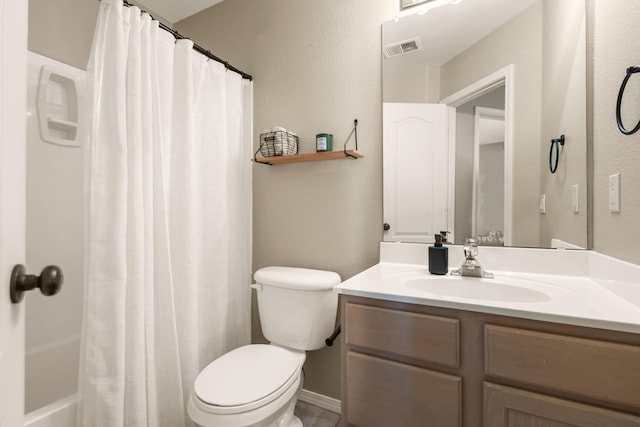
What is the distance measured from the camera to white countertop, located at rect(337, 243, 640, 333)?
0.78m

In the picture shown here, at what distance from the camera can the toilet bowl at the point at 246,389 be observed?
3.32 feet

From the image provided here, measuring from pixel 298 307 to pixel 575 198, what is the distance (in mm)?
1271

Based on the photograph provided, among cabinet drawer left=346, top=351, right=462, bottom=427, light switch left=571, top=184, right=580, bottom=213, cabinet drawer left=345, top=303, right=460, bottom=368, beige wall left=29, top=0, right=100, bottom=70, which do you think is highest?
beige wall left=29, top=0, right=100, bottom=70

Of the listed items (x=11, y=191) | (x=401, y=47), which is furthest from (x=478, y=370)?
(x=401, y=47)

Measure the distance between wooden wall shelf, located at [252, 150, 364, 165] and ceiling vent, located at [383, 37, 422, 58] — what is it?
0.52 metres

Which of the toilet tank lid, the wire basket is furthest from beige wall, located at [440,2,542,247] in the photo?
the wire basket

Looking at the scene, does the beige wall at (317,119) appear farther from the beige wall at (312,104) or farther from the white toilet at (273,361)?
the white toilet at (273,361)

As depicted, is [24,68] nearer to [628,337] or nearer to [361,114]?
[361,114]

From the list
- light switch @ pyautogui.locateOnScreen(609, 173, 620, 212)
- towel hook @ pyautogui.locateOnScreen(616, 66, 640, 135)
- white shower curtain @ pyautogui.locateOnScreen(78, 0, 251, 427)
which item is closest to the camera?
towel hook @ pyautogui.locateOnScreen(616, 66, 640, 135)

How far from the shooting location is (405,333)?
0.95 m

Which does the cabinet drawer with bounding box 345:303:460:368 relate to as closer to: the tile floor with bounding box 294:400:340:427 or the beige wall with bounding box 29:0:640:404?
the beige wall with bounding box 29:0:640:404

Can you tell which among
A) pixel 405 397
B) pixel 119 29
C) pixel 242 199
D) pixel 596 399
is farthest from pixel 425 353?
pixel 119 29

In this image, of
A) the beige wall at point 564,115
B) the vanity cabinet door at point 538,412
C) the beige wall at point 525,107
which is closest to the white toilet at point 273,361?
the vanity cabinet door at point 538,412

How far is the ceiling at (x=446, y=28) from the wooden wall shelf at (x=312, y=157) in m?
0.47
